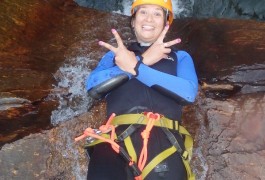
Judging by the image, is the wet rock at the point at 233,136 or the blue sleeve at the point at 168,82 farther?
the wet rock at the point at 233,136

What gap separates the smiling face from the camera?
4449mm

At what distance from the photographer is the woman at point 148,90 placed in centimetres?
374

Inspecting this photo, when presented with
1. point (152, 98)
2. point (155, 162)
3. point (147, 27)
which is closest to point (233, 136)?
point (152, 98)

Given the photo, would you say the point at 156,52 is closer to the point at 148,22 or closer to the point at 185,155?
the point at 148,22

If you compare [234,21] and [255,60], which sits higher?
[234,21]

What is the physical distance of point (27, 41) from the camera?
19.8 feet

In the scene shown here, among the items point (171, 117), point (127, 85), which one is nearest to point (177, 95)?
point (171, 117)

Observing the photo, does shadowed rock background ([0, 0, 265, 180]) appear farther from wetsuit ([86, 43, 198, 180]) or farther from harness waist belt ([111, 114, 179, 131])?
harness waist belt ([111, 114, 179, 131])

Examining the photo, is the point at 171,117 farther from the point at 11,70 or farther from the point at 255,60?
the point at 11,70

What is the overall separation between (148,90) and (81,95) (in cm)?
144

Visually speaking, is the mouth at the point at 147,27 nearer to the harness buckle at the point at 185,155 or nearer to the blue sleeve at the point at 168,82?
the blue sleeve at the point at 168,82

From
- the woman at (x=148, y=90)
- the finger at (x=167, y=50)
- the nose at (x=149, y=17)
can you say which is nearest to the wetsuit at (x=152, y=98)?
the woman at (x=148, y=90)

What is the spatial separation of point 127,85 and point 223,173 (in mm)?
1578

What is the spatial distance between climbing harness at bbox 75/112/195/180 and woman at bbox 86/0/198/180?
3 cm
